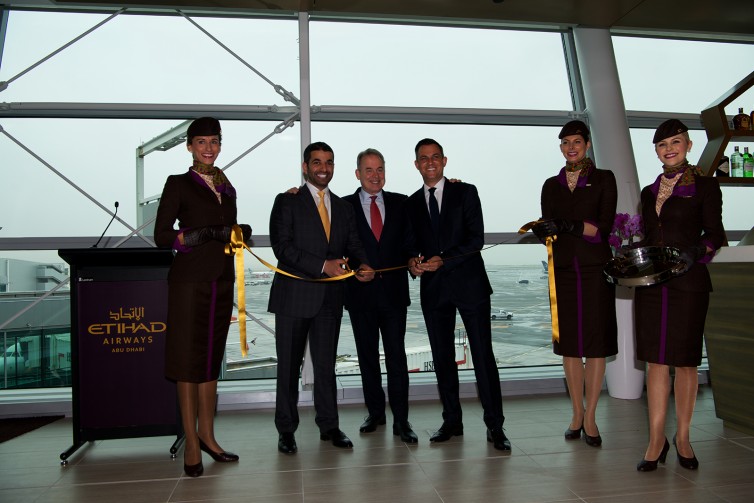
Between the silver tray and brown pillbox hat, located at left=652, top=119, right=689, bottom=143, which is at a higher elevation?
brown pillbox hat, located at left=652, top=119, right=689, bottom=143

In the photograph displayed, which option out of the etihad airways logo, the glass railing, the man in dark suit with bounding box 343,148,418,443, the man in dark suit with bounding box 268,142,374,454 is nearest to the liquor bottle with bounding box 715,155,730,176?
the man in dark suit with bounding box 343,148,418,443

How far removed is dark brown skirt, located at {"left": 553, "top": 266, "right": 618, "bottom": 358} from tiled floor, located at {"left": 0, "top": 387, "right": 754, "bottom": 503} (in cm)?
53

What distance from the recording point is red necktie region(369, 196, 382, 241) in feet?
11.4

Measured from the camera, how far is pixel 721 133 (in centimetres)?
455

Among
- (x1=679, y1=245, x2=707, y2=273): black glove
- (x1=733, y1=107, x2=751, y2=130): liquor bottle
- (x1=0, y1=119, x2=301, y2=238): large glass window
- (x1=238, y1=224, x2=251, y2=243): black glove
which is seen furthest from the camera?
(x1=733, y1=107, x2=751, y2=130): liquor bottle

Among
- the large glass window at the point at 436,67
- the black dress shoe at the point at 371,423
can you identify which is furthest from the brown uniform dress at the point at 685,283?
the large glass window at the point at 436,67

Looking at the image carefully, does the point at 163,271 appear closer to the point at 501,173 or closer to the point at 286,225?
the point at 286,225

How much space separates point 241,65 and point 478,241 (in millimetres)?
2593

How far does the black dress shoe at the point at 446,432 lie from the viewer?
10.8 ft

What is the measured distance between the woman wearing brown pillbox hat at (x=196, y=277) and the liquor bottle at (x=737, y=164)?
3887 millimetres

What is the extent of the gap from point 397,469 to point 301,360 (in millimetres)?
795

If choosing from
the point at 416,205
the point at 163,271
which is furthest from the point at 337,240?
the point at 163,271

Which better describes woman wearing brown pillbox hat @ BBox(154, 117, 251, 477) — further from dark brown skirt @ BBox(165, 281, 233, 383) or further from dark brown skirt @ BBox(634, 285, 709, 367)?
dark brown skirt @ BBox(634, 285, 709, 367)

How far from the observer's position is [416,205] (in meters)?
3.43
